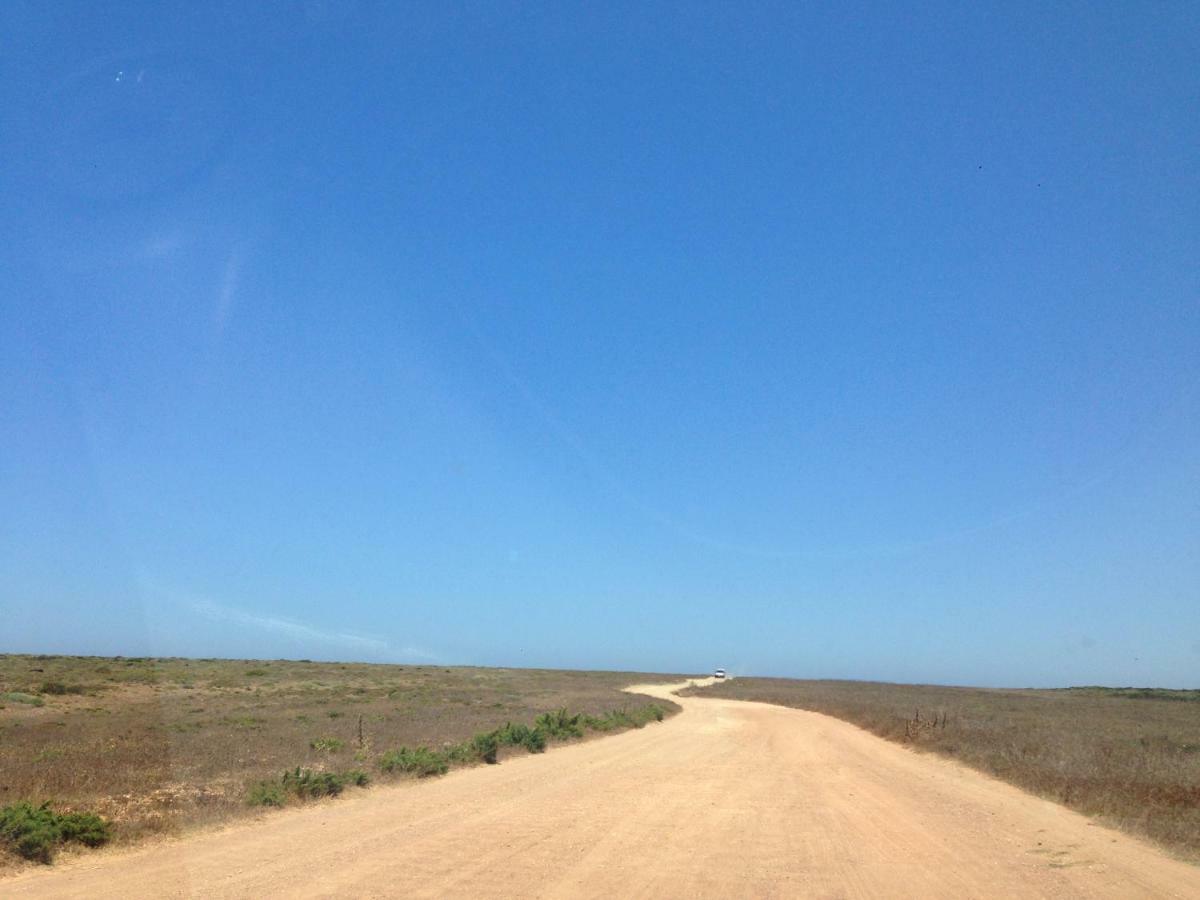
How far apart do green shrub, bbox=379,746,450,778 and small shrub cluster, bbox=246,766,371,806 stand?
1.99 metres

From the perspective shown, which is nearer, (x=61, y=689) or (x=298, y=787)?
(x=298, y=787)

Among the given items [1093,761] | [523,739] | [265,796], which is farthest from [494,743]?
[1093,761]

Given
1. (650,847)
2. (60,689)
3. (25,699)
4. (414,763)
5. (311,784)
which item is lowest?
(650,847)

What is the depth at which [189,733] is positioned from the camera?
29.0 m

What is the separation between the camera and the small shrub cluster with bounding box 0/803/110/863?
1109cm

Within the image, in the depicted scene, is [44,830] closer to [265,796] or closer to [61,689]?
[265,796]

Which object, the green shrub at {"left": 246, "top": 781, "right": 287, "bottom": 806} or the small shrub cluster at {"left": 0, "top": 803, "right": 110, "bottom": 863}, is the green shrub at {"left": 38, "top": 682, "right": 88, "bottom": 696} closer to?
the green shrub at {"left": 246, "top": 781, "right": 287, "bottom": 806}

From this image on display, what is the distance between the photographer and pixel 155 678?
6769cm

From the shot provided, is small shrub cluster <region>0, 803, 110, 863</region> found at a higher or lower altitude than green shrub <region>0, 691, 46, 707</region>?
lower

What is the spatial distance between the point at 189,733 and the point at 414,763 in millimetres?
12087

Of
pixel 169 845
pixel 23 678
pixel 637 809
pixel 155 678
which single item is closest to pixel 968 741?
pixel 637 809

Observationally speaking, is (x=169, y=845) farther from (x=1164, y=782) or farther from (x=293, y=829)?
(x=1164, y=782)

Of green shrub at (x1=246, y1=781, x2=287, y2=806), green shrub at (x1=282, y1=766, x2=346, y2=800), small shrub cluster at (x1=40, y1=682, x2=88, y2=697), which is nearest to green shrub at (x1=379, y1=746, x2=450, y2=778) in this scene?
green shrub at (x1=282, y1=766, x2=346, y2=800)

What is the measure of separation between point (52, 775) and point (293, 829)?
21.3 ft
